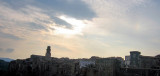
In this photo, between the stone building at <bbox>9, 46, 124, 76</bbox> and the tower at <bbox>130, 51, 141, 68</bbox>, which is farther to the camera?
the tower at <bbox>130, 51, 141, 68</bbox>

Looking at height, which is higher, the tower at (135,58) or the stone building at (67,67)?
the tower at (135,58)

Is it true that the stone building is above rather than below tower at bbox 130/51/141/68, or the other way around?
below

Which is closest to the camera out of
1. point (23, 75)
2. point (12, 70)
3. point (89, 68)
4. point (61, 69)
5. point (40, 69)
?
point (89, 68)

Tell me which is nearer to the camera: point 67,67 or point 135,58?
point 67,67

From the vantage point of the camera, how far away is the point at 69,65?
4403cm

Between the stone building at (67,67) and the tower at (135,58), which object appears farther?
the tower at (135,58)

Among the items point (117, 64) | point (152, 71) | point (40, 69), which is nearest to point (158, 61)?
point (152, 71)

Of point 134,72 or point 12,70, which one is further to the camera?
point 12,70

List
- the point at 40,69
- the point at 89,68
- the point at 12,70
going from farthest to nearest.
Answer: the point at 12,70 < the point at 40,69 < the point at 89,68

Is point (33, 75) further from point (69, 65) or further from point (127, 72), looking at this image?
point (127, 72)

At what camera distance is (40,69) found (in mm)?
50812

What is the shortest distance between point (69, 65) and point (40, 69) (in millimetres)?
11104

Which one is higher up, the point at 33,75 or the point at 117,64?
the point at 117,64

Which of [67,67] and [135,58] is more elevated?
[135,58]
